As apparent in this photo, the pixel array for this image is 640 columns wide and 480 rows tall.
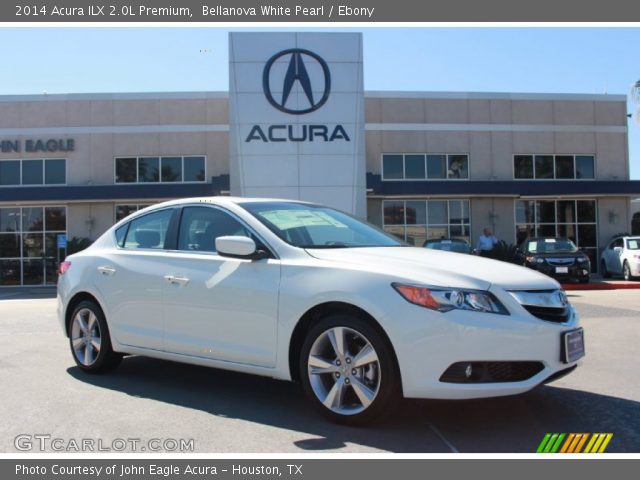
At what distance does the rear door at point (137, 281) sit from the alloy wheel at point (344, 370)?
1653 mm

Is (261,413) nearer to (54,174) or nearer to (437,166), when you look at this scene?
(437,166)

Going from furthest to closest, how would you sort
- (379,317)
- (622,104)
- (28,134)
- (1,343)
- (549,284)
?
(622,104)
(28,134)
(1,343)
(549,284)
(379,317)

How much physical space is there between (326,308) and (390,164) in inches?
889

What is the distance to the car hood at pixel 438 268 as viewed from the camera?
404 centimetres

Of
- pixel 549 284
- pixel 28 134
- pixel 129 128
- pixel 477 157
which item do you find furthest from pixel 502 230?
pixel 549 284

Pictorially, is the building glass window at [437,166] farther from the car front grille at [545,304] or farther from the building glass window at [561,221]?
the car front grille at [545,304]

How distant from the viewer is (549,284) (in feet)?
14.2

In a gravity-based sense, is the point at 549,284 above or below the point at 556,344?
above

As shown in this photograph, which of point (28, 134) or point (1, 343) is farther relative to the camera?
point (28, 134)

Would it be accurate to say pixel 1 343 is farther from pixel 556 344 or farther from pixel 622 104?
pixel 622 104

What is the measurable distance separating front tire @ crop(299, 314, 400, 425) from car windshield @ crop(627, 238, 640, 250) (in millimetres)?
19599

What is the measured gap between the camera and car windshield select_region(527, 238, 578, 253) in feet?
60.3
